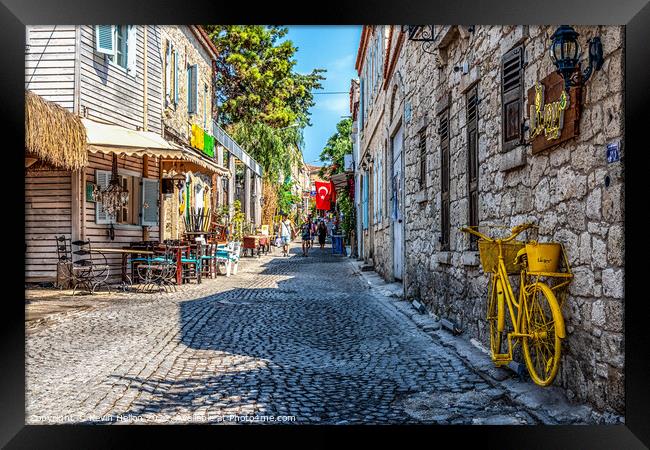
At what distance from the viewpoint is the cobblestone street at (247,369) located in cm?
434

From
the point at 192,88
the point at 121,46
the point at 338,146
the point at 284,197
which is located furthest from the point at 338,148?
the point at 121,46

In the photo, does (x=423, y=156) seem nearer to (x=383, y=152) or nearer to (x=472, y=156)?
(x=472, y=156)

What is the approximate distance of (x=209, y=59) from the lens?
72.3ft

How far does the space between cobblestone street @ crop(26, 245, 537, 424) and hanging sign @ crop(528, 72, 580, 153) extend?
1.83m

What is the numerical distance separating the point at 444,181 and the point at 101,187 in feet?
23.9

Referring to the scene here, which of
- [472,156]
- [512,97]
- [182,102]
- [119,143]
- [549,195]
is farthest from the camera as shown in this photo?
[182,102]

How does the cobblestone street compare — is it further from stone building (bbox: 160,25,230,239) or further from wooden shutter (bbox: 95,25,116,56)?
stone building (bbox: 160,25,230,239)

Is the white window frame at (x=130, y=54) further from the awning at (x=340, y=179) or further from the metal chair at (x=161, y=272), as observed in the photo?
the awning at (x=340, y=179)

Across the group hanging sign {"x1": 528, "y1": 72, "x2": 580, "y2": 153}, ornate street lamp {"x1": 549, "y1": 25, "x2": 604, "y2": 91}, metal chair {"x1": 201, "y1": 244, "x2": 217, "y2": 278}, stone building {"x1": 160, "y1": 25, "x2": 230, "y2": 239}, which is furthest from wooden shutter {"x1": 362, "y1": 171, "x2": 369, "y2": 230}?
ornate street lamp {"x1": 549, "y1": 25, "x2": 604, "y2": 91}

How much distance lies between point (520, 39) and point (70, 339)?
17.2 ft

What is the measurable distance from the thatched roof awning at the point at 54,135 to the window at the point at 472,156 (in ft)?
19.9

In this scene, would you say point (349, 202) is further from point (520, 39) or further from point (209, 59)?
point (520, 39)
